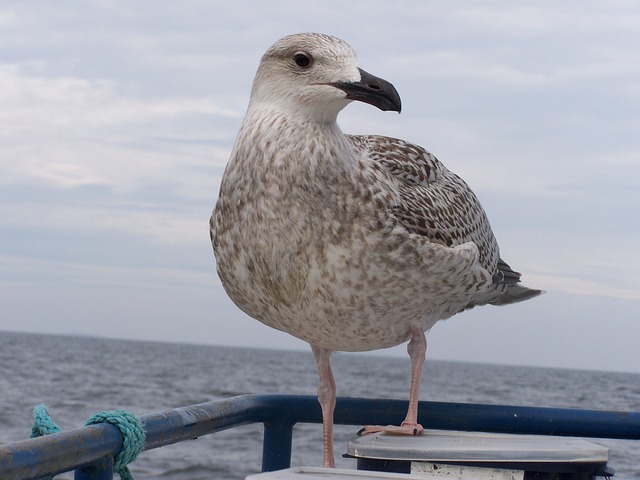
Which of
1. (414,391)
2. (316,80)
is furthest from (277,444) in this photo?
(316,80)

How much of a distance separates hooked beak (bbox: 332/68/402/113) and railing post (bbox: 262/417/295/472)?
1.20 m

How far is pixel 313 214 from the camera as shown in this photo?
3658 mm

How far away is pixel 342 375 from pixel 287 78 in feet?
224

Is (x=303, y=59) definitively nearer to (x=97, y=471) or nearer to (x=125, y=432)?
(x=125, y=432)

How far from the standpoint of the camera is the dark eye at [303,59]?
12.3 feet

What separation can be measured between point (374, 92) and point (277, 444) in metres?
1.32

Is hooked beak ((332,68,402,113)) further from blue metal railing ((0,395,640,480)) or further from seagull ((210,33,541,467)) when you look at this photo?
blue metal railing ((0,395,640,480))

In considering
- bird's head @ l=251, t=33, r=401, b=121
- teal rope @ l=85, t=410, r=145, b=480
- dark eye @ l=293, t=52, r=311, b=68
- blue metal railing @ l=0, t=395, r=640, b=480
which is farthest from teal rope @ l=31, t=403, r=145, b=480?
dark eye @ l=293, t=52, r=311, b=68

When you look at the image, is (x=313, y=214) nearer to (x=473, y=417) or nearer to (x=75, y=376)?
(x=473, y=417)

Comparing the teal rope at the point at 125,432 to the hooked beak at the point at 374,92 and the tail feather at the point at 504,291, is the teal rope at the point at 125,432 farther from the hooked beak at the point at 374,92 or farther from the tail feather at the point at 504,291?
the tail feather at the point at 504,291

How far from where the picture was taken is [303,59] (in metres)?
3.77

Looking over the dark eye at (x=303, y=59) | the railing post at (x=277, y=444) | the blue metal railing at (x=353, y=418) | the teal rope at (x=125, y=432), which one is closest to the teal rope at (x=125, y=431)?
the teal rope at (x=125, y=432)

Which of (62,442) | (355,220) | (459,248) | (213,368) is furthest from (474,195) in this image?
(213,368)

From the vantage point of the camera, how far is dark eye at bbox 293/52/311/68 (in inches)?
148
